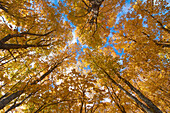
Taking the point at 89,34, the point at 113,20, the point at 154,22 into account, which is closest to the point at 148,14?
the point at 154,22

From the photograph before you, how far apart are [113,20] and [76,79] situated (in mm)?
7235

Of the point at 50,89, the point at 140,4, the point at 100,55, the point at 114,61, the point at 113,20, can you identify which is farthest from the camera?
the point at 113,20

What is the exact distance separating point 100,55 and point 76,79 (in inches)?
109

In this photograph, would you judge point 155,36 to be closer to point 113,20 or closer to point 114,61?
point 113,20

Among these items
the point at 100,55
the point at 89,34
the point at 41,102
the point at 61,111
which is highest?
the point at 89,34

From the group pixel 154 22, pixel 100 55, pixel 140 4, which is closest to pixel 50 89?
pixel 100 55

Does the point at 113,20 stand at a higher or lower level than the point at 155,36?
higher

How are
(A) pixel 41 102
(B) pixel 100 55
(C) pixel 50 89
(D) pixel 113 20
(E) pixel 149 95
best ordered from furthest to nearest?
(E) pixel 149 95, (D) pixel 113 20, (B) pixel 100 55, (C) pixel 50 89, (A) pixel 41 102

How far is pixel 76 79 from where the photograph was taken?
4.08 metres

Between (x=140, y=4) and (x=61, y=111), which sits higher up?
(x=140, y=4)

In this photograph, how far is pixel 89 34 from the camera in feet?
20.9

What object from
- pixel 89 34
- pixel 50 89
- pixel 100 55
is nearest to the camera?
pixel 50 89

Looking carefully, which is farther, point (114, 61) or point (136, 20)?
point (136, 20)

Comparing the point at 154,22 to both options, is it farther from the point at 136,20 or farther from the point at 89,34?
the point at 89,34
